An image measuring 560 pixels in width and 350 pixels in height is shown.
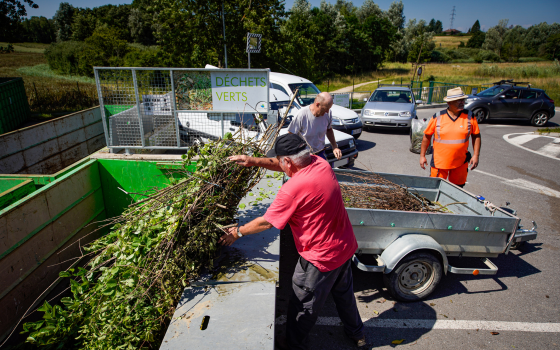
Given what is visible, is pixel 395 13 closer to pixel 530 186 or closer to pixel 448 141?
pixel 530 186

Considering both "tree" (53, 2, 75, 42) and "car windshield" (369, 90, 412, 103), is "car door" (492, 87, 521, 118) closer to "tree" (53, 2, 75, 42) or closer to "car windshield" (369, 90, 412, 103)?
"car windshield" (369, 90, 412, 103)

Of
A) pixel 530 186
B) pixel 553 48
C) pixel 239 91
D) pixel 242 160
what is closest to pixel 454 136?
pixel 242 160

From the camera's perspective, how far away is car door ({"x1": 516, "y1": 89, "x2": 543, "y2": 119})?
14.6m

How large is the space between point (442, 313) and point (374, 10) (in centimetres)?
7474

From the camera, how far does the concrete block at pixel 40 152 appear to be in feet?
20.5

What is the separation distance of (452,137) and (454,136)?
3cm

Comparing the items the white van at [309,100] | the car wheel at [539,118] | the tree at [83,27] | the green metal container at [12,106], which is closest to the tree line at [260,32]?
the tree at [83,27]

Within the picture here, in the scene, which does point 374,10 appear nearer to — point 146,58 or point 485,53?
point 485,53

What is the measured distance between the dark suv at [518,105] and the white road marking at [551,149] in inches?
146

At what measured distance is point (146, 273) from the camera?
2596 mm

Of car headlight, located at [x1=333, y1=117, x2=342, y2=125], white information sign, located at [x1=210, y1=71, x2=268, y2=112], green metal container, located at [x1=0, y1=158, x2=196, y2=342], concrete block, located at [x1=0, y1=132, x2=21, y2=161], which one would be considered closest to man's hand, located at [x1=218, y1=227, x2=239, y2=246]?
green metal container, located at [x1=0, y1=158, x2=196, y2=342]

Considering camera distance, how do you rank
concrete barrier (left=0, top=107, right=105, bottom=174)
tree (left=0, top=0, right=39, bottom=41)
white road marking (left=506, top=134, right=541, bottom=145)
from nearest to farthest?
concrete barrier (left=0, top=107, right=105, bottom=174)
white road marking (left=506, top=134, right=541, bottom=145)
tree (left=0, top=0, right=39, bottom=41)

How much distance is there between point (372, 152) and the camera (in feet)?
33.6

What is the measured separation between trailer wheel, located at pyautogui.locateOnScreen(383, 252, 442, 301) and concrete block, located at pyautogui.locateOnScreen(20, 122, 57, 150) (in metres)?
6.90
